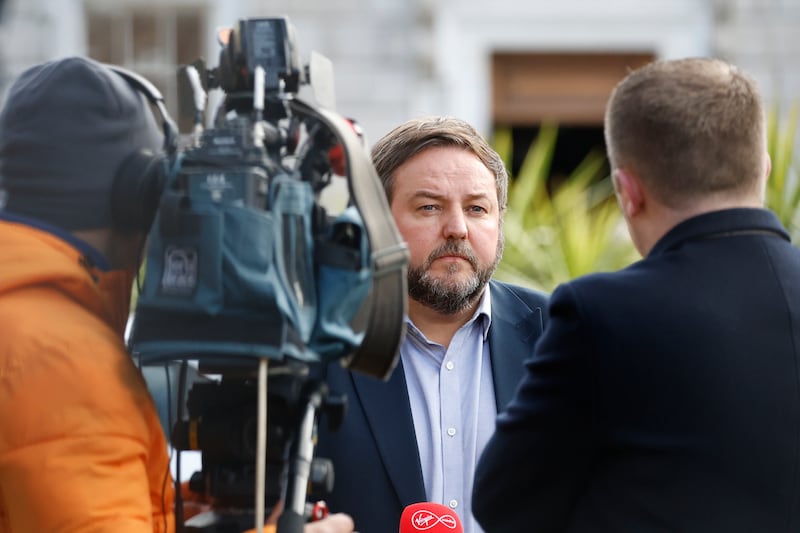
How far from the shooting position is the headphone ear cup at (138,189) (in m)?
1.90

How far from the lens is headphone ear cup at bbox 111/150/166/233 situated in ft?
6.23

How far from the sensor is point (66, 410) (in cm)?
180

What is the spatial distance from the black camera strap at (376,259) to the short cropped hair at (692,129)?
395 millimetres

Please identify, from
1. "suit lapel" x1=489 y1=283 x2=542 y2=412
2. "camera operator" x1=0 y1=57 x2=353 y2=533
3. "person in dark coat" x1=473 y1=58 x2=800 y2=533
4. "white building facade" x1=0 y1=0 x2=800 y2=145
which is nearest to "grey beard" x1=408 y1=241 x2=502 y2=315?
"suit lapel" x1=489 y1=283 x2=542 y2=412

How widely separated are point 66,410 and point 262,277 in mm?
340

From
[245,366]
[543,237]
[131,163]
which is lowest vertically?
[543,237]

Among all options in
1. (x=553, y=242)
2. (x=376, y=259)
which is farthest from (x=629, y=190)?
(x=553, y=242)

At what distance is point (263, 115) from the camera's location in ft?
6.43

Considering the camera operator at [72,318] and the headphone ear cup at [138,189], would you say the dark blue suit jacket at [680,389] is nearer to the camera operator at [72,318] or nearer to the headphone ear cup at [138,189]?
the camera operator at [72,318]

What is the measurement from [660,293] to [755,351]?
0.53ft

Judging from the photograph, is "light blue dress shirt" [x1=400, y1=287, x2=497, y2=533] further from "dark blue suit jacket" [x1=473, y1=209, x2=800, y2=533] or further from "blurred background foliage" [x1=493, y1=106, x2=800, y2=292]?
"blurred background foliage" [x1=493, y1=106, x2=800, y2=292]

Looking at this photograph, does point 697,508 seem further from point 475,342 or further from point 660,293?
point 475,342

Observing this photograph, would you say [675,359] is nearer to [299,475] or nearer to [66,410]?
[299,475]

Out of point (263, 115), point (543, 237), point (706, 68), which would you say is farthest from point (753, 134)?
point (543, 237)
